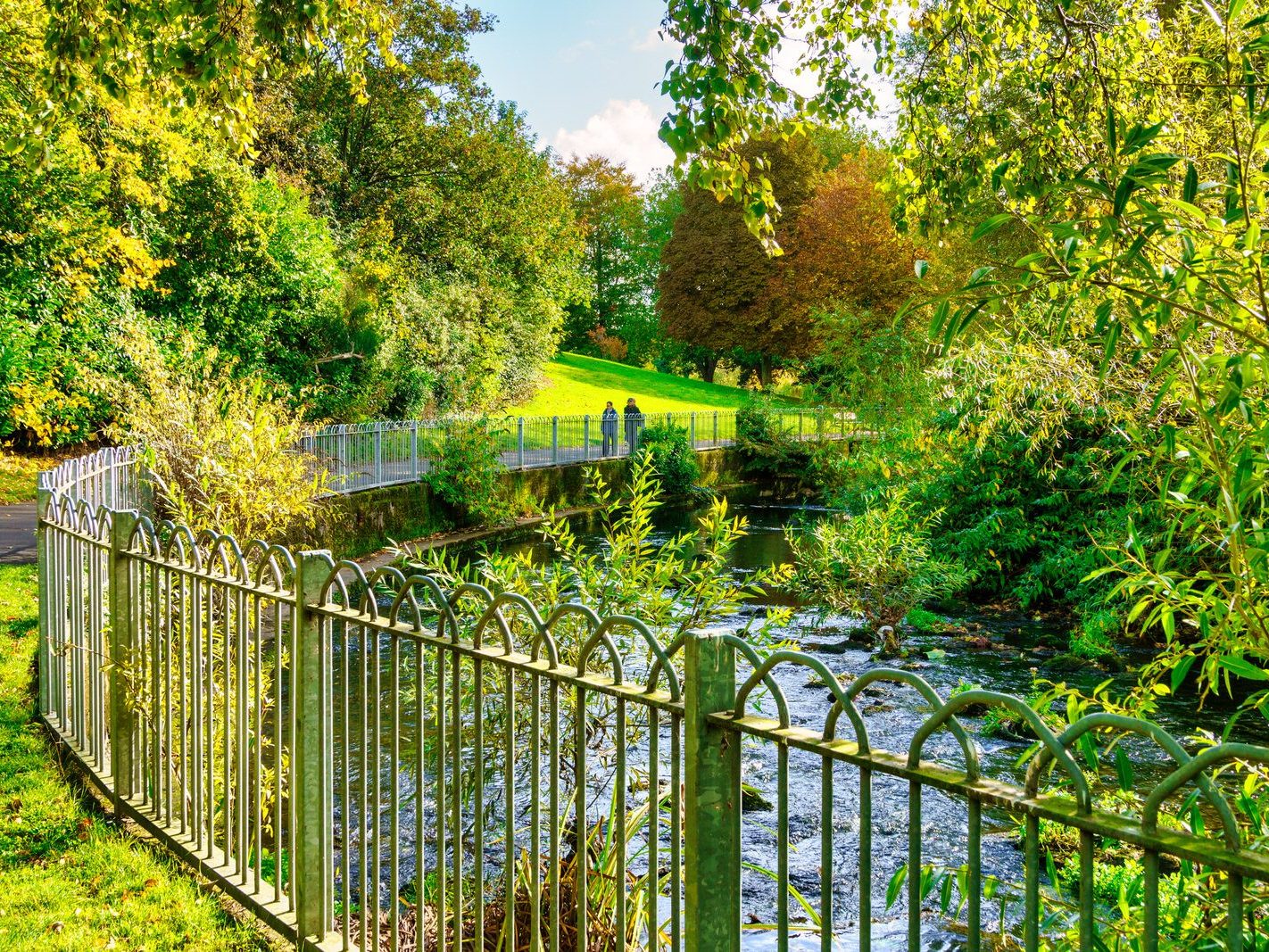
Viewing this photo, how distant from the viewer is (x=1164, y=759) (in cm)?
748

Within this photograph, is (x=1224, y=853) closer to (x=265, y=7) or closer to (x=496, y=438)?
(x=265, y=7)

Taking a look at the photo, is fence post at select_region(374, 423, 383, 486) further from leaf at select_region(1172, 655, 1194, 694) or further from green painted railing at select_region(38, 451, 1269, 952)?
leaf at select_region(1172, 655, 1194, 694)

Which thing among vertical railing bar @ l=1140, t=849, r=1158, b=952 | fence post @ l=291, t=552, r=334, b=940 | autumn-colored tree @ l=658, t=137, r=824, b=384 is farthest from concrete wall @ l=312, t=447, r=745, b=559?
autumn-colored tree @ l=658, t=137, r=824, b=384

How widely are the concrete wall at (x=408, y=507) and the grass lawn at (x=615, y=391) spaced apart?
13.6 metres

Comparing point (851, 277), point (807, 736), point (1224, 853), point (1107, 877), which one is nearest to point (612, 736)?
point (1107, 877)

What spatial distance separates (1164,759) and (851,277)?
117 feet

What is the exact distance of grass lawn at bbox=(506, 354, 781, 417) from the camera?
4250 centimetres

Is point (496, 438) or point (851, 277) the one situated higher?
point (851, 277)

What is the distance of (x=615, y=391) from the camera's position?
160 feet

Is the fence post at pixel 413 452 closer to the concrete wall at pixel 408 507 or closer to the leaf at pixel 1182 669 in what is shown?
the concrete wall at pixel 408 507

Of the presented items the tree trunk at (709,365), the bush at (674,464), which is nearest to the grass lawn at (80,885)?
the bush at (674,464)

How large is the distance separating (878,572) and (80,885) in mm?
10239

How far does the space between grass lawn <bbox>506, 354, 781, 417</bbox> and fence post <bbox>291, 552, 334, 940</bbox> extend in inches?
1336

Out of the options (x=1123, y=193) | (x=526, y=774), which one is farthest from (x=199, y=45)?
(x=1123, y=193)
